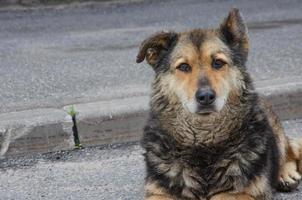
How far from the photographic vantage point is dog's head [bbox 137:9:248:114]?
4.71 m

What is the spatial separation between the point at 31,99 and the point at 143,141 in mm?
2692

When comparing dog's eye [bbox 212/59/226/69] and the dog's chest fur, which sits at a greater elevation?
dog's eye [bbox 212/59/226/69]

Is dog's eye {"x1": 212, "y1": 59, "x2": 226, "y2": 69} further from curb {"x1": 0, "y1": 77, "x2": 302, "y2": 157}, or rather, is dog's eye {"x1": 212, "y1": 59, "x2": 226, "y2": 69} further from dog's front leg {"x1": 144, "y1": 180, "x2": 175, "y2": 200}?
curb {"x1": 0, "y1": 77, "x2": 302, "y2": 157}

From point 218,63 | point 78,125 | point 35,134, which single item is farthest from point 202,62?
point 35,134

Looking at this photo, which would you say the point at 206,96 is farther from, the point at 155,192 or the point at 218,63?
the point at 155,192

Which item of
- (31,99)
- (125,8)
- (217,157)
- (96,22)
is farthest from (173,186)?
(125,8)

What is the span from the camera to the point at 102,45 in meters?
10.5

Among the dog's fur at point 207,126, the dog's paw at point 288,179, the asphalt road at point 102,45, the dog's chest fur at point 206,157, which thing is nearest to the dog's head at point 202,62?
the dog's fur at point 207,126

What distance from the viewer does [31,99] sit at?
7.54 meters

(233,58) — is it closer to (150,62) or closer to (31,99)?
(150,62)

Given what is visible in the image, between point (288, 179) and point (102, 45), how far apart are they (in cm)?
552

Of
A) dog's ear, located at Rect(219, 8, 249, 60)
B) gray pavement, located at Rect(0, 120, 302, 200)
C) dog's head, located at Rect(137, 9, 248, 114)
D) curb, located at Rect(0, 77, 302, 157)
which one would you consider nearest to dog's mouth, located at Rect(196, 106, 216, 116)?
dog's head, located at Rect(137, 9, 248, 114)

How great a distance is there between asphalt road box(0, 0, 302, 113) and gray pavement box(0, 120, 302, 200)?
90cm

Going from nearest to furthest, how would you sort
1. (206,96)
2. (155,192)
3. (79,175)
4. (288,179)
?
(206,96), (155,192), (288,179), (79,175)
